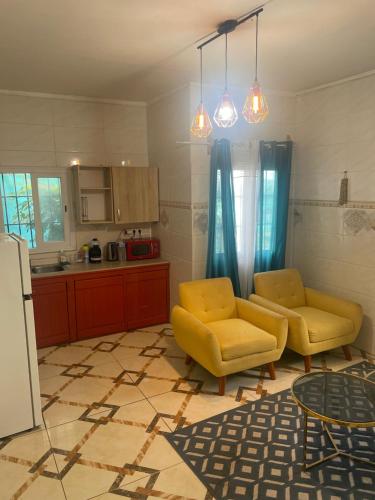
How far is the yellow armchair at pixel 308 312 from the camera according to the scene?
335 centimetres

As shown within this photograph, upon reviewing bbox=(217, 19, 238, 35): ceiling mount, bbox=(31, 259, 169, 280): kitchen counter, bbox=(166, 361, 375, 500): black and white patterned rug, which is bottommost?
bbox=(166, 361, 375, 500): black and white patterned rug

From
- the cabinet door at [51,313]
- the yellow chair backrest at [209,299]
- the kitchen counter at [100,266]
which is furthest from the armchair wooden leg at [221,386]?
the cabinet door at [51,313]

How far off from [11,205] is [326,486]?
152 inches

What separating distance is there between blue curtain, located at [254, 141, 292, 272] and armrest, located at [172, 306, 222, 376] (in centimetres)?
127

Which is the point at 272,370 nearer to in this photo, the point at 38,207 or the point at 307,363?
the point at 307,363

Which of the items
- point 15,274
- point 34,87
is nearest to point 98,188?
point 34,87

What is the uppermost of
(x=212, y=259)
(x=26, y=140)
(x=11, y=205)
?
(x=26, y=140)

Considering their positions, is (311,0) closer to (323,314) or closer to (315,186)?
(315,186)

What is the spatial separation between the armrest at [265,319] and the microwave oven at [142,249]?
143 cm

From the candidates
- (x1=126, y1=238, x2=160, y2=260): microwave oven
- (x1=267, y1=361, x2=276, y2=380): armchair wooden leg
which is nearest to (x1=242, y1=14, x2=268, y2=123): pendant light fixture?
(x1=267, y1=361, x2=276, y2=380): armchair wooden leg

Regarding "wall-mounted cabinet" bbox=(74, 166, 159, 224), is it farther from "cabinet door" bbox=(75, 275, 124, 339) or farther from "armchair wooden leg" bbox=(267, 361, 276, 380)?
"armchair wooden leg" bbox=(267, 361, 276, 380)

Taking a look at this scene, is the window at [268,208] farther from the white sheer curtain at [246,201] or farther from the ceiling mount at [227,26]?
the ceiling mount at [227,26]

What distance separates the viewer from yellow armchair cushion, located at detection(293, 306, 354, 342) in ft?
11.0

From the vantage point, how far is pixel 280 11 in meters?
2.26
